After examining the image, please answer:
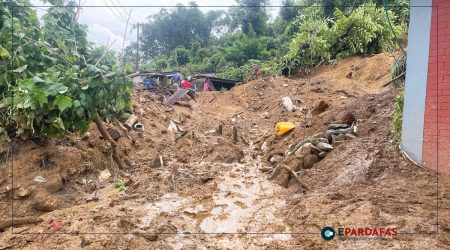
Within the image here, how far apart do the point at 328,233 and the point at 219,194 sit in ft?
6.38

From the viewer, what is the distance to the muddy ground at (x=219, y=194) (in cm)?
321

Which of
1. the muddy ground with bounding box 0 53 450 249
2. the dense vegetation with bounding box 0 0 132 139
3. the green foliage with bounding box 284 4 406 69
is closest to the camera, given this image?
the muddy ground with bounding box 0 53 450 249

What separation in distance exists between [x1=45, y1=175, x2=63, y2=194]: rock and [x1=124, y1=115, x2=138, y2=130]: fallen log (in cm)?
306

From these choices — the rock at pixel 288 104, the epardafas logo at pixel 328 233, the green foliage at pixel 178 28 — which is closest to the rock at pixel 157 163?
the epardafas logo at pixel 328 233

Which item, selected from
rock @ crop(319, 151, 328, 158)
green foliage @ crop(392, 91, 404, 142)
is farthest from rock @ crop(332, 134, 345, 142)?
green foliage @ crop(392, 91, 404, 142)

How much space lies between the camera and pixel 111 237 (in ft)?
10.7

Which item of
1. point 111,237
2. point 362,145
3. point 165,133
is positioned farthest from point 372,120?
point 165,133

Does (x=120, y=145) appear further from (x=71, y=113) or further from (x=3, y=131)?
(x=3, y=131)

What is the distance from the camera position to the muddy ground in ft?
10.5

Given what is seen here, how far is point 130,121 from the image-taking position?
25.2 ft

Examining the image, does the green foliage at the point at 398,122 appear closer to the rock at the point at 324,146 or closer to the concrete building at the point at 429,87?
the concrete building at the point at 429,87

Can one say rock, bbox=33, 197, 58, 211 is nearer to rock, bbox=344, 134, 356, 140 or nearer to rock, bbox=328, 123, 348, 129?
rock, bbox=344, 134, 356, 140

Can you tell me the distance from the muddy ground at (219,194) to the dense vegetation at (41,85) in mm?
454

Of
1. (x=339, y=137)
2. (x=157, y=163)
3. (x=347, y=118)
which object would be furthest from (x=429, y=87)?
(x=157, y=163)
